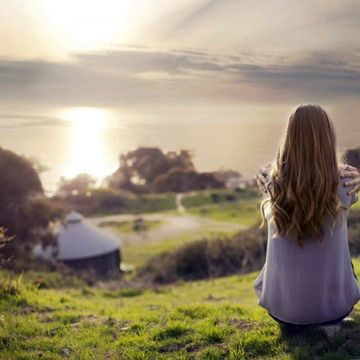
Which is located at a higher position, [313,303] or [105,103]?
[105,103]

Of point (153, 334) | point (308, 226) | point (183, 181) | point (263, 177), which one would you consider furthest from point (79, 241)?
point (308, 226)

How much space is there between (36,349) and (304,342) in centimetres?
173

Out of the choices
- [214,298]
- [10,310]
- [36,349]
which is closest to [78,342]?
[36,349]

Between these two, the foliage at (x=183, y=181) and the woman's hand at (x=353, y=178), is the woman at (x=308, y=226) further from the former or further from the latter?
the foliage at (x=183, y=181)

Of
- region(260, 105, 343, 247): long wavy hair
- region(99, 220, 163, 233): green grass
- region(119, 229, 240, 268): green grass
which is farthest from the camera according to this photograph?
region(99, 220, 163, 233): green grass

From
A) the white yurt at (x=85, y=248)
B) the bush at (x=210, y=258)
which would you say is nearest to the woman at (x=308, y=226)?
the bush at (x=210, y=258)

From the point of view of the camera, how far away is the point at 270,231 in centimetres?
311

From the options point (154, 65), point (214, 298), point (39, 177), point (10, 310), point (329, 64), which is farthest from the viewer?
point (39, 177)

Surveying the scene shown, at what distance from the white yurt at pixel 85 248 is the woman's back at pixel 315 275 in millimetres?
14605

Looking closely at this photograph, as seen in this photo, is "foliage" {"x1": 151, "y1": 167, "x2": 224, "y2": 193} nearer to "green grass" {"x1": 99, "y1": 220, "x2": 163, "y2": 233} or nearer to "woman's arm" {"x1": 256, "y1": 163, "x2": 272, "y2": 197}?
"green grass" {"x1": 99, "y1": 220, "x2": 163, "y2": 233}

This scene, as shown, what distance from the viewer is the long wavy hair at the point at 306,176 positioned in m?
2.80

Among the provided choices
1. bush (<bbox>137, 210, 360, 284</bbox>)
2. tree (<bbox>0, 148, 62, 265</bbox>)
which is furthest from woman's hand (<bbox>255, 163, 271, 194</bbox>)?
bush (<bbox>137, 210, 360, 284</bbox>)

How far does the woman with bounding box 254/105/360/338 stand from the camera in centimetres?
282

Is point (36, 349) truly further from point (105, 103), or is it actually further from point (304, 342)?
point (105, 103)
